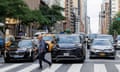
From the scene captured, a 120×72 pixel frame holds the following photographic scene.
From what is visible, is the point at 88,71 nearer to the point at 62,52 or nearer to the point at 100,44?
the point at 62,52

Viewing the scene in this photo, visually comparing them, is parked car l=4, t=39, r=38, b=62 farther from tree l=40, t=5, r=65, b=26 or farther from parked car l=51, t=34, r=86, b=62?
tree l=40, t=5, r=65, b=26

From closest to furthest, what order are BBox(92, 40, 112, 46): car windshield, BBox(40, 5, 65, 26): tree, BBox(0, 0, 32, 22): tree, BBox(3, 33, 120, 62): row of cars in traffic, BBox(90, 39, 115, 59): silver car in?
BBox(3, 33, 120, 62): row of cars in traffic → BBox(90, 39, 115, 59): silver car → BBox(92, 40, 112, 46): car windshield → BBox(0, 0, 32, 22): tree → BBox(40, 5, 65, 26): tree

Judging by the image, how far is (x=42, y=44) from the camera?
1920cm

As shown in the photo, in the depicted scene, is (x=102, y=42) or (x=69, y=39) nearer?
(x=69, y=39)

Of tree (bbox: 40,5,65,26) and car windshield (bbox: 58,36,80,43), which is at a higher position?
tree (bbox: 40,5,65,26)

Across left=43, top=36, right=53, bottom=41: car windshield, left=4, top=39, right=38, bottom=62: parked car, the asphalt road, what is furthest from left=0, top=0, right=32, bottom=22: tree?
the asphalt road

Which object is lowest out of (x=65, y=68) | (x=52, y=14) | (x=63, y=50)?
(x=65, y=68)

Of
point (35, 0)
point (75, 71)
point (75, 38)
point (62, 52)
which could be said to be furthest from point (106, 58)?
point (35, 0)

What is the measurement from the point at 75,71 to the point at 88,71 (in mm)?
600

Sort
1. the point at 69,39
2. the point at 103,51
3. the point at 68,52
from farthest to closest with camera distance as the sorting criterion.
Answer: the point at 103,51 < the point at 69,39 < the point at 68,52

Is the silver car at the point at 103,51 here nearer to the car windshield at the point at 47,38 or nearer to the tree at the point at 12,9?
the car windshield at the point at 47,38

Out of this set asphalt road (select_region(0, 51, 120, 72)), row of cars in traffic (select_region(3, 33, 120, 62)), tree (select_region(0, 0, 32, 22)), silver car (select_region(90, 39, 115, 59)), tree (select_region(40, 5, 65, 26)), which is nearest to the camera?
asphalt road (select_region(0, 51, 120, 72))

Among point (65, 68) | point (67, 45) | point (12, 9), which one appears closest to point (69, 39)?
point (67, 45)

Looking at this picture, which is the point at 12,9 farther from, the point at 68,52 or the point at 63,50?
the point at 68,52
